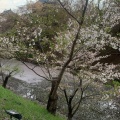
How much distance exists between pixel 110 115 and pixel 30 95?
24.4ft

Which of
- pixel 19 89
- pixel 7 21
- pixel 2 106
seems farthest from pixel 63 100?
pixel 7 21

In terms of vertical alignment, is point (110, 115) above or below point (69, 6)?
below

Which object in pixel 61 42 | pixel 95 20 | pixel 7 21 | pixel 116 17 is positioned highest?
pixel 7 21

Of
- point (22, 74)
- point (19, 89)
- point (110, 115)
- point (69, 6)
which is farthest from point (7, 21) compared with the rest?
point (69, 6)

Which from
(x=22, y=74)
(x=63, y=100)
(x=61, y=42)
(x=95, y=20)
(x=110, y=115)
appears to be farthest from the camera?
(x=22, y=74)

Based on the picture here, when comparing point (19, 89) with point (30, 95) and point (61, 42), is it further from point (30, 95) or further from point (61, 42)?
point (61, 42)

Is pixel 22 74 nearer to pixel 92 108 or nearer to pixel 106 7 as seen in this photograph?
pixel 92 108

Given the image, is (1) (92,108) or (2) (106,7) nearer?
(2) (106,7)

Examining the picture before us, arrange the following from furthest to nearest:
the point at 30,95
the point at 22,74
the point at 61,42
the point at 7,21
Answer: the point at 7,21 → the point at 22,74 → the point at 30,95 → the point at 61,42

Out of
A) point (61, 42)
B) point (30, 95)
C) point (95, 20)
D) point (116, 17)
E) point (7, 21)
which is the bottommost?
point (30, 95)

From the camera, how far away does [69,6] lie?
1184 cm

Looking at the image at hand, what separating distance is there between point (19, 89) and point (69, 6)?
51.2 feet

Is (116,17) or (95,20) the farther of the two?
(116,17)

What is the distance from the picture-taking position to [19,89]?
2598 cm
